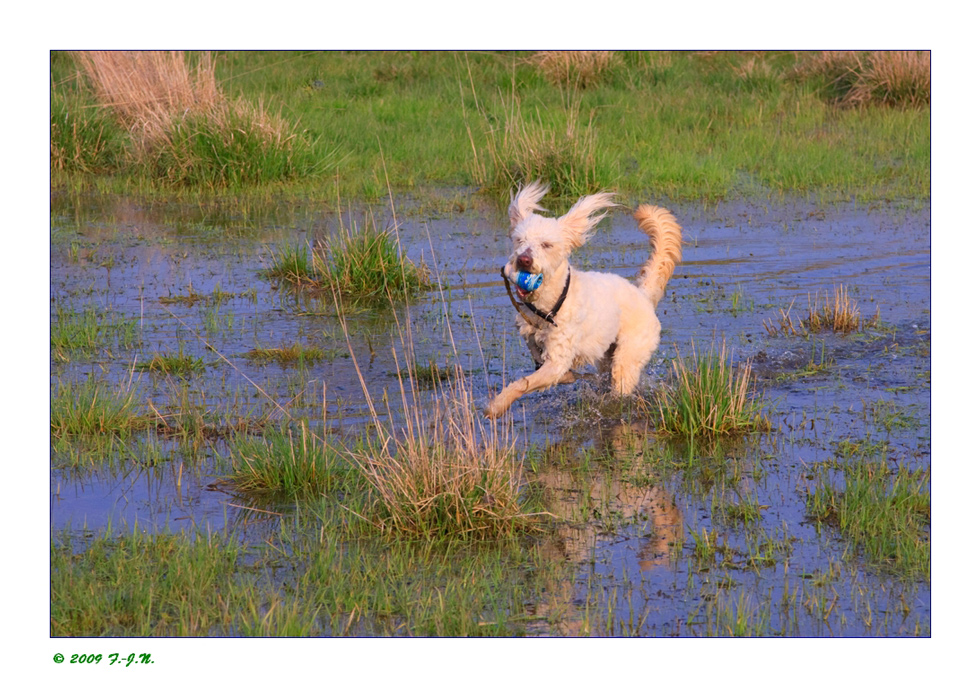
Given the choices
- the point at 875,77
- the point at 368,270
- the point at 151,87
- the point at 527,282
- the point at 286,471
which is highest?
the point at 875,77

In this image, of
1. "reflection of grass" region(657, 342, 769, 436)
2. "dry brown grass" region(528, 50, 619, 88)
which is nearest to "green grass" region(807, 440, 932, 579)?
"reflection of grass" region(657, 342, 769, 436)

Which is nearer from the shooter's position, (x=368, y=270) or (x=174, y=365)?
(x=174, y=365)

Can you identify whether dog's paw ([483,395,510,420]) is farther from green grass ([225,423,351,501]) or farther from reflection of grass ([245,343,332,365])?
reflection of grass ([245,343,332,365])

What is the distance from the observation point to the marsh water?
4719 millimetres

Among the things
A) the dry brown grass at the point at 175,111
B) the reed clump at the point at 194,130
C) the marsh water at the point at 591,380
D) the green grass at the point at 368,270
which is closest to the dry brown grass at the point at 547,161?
the marsh water at the point at 591,380

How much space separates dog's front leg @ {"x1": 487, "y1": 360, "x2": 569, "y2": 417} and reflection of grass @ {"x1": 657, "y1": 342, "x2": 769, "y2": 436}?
63 cm

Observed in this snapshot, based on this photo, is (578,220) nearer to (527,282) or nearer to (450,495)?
(527,282)

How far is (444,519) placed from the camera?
5027 millimetres

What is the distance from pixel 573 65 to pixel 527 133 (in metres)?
4.38

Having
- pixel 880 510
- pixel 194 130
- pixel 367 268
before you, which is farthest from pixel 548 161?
pixel 880 510

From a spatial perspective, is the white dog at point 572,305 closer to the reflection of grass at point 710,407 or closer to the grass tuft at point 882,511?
the reflection of grass at point 710,407

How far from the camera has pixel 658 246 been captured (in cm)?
726

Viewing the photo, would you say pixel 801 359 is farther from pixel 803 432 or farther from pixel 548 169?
pixel 548 169

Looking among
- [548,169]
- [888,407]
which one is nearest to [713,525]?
[888,407]
